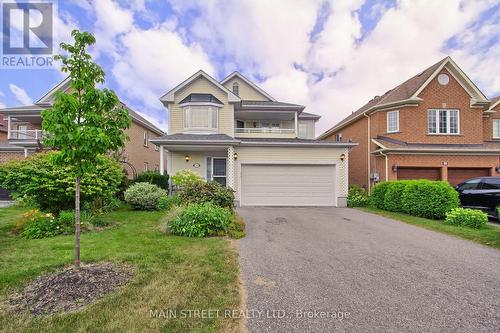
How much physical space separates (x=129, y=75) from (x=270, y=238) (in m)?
12.1

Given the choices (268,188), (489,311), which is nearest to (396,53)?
(268,188)

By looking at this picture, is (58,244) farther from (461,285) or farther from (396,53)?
(396,53)

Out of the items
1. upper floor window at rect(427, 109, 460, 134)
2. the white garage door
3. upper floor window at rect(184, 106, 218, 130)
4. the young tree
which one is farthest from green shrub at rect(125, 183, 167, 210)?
upper floor window at rect(427, 109, 460, 134)

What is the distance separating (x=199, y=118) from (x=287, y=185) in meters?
6.68

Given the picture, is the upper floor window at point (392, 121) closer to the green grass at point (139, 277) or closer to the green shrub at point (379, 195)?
the green shrub at point (379, 195)

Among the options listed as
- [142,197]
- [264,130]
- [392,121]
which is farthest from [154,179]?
[392,121]

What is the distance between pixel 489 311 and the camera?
291 centimetres

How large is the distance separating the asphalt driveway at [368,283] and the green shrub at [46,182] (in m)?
4.99

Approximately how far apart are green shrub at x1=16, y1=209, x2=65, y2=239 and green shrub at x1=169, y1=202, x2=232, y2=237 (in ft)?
10.0

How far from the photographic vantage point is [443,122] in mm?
14820

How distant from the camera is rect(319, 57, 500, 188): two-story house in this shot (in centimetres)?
1376

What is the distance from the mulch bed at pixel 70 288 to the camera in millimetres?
2822

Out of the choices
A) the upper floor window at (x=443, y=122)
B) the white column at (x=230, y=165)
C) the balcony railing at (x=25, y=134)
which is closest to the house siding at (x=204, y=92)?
the white column at (x=230, y=165)

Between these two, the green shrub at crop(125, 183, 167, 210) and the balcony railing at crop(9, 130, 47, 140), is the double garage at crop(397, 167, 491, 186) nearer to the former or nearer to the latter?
the green shrub at crop(125, 183, 167, 210)
